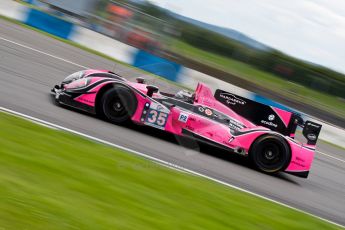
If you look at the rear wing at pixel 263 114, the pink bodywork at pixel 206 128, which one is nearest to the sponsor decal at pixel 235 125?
the pink bodywork at pixel 206 128

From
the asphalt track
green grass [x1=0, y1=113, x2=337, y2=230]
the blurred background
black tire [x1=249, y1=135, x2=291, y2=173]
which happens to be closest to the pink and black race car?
black tire [x1=249, y1=135, x2=291, y2=173]

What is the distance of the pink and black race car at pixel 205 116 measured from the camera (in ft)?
29.5

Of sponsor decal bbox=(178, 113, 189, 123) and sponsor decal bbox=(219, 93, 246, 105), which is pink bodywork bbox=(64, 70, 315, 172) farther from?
sponsor decal bbox=(219, 93, 246, 105)

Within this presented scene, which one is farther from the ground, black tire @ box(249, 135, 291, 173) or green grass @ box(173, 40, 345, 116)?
green grass @ box(173, 40, 345, 116)

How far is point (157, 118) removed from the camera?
9023mm

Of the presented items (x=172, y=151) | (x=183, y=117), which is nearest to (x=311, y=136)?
(x=183, y=117)

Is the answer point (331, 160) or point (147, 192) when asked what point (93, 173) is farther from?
point (331, 160)

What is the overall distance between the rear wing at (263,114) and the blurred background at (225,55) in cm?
849

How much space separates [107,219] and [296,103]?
46.4 ft

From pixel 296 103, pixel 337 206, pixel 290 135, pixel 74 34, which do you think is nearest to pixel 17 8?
pixel 74 34

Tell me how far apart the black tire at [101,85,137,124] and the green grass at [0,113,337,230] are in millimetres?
1561

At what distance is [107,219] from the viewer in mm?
4781

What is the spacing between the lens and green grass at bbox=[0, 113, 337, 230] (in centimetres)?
459

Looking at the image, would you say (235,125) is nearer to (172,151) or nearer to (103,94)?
(172,151)
